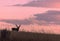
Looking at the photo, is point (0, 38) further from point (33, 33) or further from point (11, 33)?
→ point (33, 33)

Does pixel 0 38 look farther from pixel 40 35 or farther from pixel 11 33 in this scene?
pixel 40 35

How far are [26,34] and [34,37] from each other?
0.49 metres

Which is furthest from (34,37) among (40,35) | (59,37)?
(59,37)

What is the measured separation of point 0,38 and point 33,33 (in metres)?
1.74

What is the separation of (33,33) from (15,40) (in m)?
1.07

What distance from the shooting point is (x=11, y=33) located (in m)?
14.5

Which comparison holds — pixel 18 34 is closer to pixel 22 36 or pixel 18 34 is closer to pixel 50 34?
pixel 22 36

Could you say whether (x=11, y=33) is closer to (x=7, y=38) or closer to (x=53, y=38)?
(x=7, y=38)

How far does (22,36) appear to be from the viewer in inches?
558

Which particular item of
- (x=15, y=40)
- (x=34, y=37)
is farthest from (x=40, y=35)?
(x=15, y=40)

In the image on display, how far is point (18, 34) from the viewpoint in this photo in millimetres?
14414

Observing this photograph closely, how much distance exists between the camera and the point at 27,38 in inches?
546

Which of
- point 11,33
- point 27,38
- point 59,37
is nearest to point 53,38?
point 59,37

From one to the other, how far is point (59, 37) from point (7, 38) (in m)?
2.67
